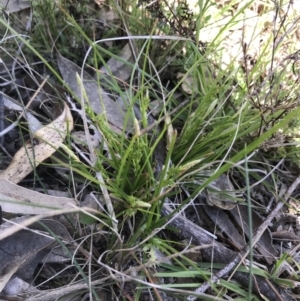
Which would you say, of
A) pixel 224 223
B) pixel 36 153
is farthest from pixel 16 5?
pixel 224 223

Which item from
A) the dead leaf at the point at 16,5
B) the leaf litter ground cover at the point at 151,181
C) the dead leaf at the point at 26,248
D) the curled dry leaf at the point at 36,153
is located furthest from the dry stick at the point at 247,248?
the dead leaf at the point at 16,5

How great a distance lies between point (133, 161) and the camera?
34.0 inches

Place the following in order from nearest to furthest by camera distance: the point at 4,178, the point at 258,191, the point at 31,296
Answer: the point at 31,296, the point at 4,178, the point at 258,191

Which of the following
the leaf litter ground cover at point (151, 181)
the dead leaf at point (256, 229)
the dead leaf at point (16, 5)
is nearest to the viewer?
the leaf litter ground cover at point (151, 181)

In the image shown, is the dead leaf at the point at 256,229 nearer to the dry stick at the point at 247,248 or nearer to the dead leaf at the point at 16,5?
the dry stick at the point at 247,248

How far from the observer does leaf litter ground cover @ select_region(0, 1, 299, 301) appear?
852 millimetres

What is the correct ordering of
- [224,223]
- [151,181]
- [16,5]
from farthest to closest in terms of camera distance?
[16,5], [224,223], [151,181]

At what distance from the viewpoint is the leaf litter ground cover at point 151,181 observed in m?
0.85

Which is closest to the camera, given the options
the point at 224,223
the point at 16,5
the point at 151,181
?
the point at 151,181

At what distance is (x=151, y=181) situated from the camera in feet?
2.95

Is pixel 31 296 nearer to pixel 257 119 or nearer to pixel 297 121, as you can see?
pixel 257 119

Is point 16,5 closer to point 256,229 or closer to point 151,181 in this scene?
point 151,181

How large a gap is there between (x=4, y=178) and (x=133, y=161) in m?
0.31

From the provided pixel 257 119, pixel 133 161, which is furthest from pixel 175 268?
pixel 257 119
